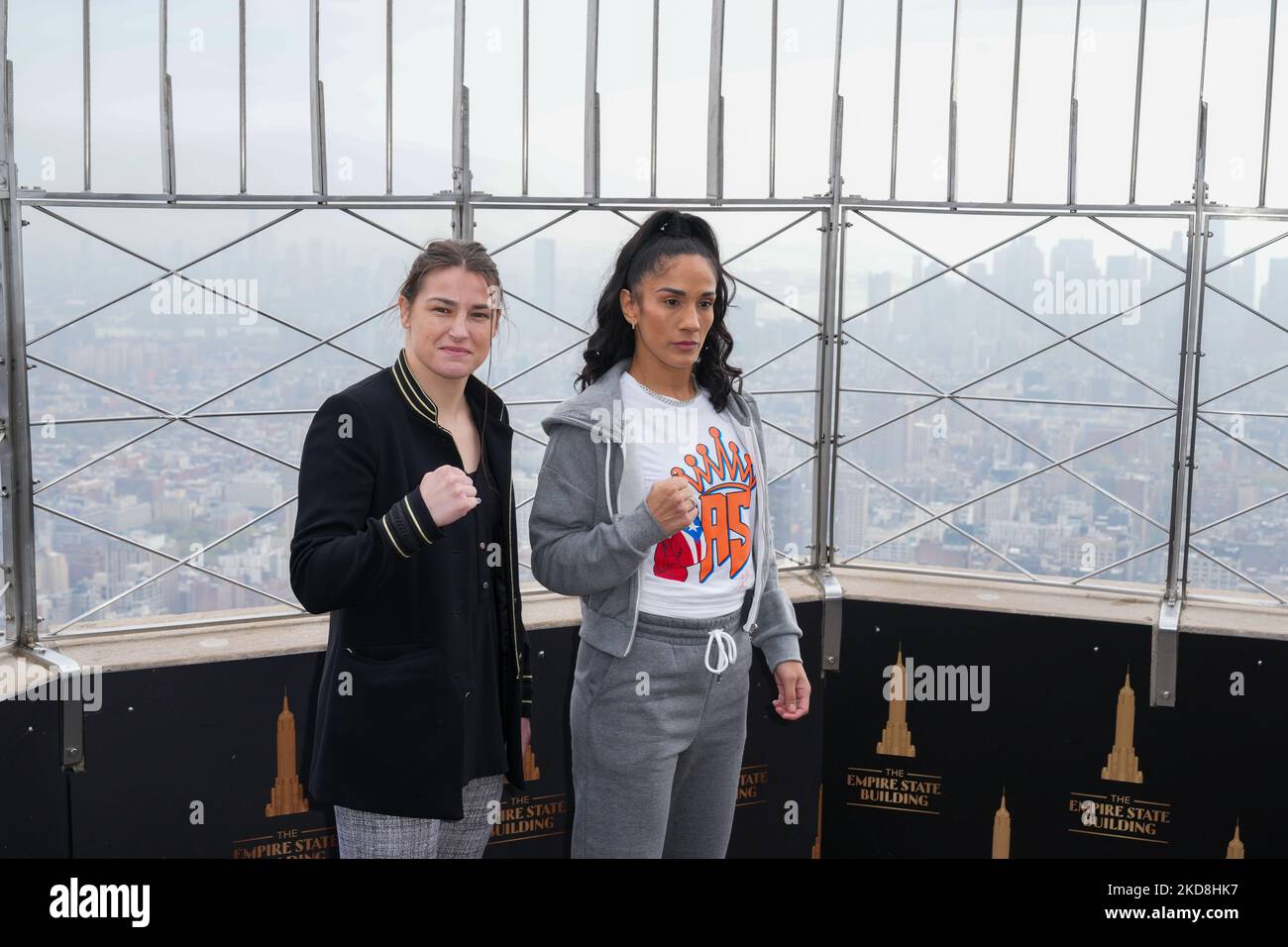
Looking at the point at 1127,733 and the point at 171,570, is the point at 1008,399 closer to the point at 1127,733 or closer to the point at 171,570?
the point at 1127,733

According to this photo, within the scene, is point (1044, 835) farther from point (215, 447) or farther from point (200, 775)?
point (215, 447)

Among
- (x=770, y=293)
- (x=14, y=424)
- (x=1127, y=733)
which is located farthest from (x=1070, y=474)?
(x=14, y=424)

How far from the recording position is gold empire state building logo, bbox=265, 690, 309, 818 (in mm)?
4105

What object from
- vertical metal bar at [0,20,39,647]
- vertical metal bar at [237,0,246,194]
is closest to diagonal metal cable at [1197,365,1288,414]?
vertical metal bar at [237,0,246,194]

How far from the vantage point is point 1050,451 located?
4977 millimetres

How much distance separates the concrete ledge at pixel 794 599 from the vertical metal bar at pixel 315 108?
1.57 metres

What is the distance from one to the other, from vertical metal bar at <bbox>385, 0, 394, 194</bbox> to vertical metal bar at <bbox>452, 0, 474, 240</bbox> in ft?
0.71

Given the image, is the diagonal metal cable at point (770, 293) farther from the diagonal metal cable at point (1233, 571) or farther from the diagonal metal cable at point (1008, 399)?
the diagonal metal cable at point (1233, 571)

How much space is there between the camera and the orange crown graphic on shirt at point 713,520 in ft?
9.31

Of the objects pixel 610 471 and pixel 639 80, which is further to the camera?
pixel 639 80

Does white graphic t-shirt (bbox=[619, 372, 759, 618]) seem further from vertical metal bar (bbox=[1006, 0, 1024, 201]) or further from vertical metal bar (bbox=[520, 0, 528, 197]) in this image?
vertical metal bar (bbox=[1006, 0, 1024, 201])

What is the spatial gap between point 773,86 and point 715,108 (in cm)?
26
